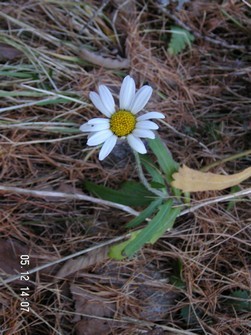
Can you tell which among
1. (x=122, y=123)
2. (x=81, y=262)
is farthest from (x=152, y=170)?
(x=81, y=262)

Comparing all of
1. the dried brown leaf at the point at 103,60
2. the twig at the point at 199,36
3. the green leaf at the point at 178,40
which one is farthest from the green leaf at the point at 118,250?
the twig at the point at 199,36

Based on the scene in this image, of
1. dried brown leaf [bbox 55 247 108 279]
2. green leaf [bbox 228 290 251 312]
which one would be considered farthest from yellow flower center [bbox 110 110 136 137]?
green leaf [bbox 228 290 251 312]

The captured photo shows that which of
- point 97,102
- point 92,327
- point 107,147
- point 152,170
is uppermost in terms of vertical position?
point 97,102

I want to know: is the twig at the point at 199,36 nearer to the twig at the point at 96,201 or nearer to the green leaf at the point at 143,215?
the twig at the point at 96,201

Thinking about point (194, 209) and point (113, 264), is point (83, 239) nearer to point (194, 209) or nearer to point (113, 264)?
point (113, 264)

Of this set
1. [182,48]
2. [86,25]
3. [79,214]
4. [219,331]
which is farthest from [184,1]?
[219,331]

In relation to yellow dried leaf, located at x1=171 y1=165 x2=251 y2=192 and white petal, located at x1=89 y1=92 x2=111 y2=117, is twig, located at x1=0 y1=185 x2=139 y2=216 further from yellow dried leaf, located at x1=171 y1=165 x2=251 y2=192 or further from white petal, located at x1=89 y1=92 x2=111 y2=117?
white petal, located at x1=89 y1=92 x2=111 y2=117

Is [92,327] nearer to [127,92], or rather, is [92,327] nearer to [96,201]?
[96,201]
